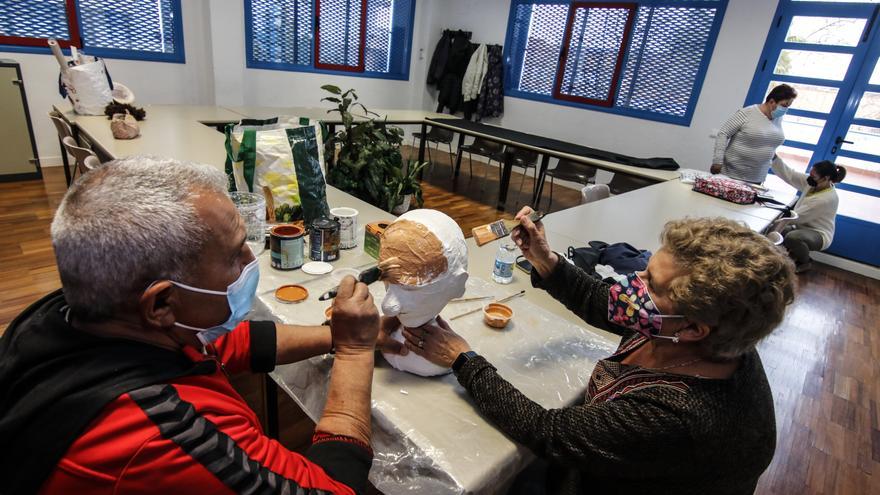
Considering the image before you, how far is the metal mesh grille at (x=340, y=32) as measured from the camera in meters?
6.05

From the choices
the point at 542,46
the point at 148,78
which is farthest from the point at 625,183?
the point at 148,78

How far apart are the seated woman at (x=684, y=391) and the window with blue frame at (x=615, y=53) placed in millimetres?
5134

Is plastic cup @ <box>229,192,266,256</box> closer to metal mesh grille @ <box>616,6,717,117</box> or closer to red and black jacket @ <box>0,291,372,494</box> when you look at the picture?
red and black jacket @ <box>0,291,372,494</box>

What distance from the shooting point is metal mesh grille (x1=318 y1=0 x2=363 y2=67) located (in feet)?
19.9

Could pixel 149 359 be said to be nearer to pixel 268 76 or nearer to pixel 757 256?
pixel 757 256

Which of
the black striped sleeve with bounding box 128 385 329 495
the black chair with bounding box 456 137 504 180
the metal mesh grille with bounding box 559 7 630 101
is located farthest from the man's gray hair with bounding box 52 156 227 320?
the metal mesh grille with bounding box 559 7 630 101

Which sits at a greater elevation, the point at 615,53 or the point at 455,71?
the point at 615,53

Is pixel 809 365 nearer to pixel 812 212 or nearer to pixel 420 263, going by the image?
pixel 812 212

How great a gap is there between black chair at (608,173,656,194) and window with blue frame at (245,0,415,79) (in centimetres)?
417

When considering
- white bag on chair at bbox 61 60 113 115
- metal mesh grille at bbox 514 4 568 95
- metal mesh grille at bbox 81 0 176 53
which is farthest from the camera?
metal mesh grille at bbox 514 4 568 95

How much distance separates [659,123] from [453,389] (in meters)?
5.43

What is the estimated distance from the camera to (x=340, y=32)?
20.6 feet

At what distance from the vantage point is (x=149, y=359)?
2.06 ft

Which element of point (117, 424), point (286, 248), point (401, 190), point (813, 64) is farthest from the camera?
point (813, 64)
